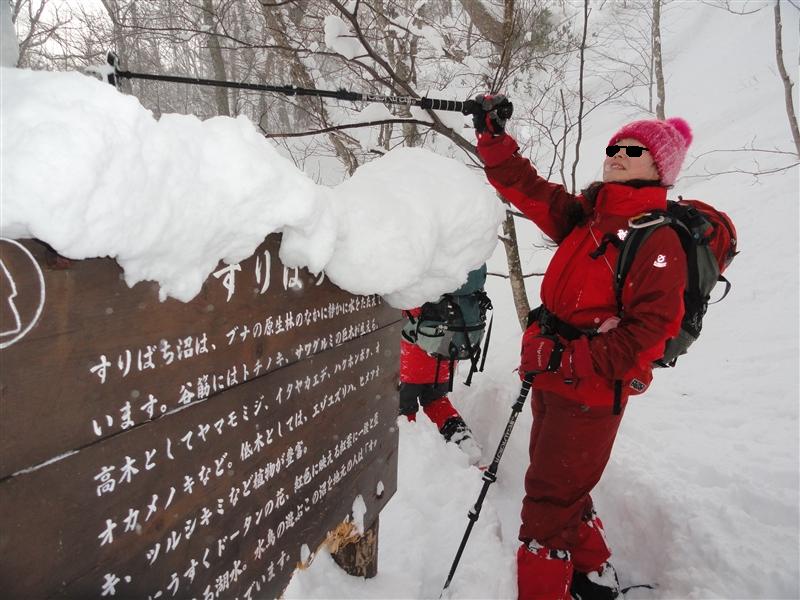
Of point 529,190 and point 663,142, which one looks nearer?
point 663,142

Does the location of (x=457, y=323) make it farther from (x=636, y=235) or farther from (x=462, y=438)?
(x=636, y=235)

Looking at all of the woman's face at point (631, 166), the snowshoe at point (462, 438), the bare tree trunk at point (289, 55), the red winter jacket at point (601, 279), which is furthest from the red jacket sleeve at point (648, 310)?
the bare tree trunk at point (289, 55)

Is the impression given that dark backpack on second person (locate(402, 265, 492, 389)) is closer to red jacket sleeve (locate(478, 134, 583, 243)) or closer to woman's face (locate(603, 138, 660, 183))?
red jacket sleeve (locate(478, 134, 583, 243))

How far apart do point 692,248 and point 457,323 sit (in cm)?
149

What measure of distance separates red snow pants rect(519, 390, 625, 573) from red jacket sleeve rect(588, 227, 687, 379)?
0.37 m

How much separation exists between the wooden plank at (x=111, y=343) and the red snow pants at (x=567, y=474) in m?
1.48

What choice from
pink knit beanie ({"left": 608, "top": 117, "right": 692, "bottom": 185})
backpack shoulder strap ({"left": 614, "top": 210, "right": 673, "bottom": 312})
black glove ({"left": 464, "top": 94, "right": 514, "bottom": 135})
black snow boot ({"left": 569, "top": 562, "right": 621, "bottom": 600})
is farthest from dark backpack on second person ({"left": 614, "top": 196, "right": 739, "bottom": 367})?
black snow boot ({"left": 569, "top": 562, "right": 621, "bottom": 600})

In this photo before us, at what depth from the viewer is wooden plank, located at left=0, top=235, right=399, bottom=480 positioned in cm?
78

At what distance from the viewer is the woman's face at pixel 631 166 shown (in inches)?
83.3

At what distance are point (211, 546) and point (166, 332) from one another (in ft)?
2.13

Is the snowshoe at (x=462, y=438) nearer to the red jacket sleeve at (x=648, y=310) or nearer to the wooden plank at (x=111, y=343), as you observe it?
the red jacket sleeve at (x=648, y=310)

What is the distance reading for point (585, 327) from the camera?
2.15m

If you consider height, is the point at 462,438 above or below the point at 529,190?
below

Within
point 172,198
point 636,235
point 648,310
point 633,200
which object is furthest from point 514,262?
point 172,198
